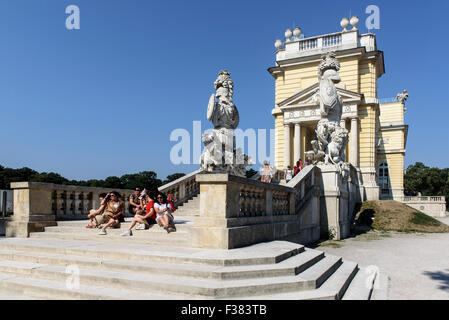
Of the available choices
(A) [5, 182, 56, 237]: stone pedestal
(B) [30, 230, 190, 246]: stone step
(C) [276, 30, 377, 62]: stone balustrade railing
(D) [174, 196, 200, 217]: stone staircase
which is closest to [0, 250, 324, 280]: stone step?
(B) [30, 230, 190, 246]: stone step

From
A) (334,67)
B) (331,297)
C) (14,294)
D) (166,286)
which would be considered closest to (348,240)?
(334,67)

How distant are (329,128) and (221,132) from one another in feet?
15.3

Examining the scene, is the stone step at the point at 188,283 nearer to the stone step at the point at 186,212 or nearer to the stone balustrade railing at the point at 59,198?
the stone balustrade railing at the point at 59,198

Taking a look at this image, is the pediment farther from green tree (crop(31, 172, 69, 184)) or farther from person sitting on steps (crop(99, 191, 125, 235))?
green tree (crop(31, 172, 69, 184))

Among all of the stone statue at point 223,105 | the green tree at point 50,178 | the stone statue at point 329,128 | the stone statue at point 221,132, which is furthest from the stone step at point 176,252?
the green tree at point 50,178

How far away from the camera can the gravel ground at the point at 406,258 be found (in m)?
6.10

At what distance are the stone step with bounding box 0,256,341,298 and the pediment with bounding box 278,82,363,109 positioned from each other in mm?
24069

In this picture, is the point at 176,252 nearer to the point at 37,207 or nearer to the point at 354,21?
the point at 37,207

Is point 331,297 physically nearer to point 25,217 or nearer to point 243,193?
point 243,193

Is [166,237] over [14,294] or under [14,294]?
over

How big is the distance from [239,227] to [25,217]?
5925 millimetres

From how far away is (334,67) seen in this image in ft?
48.9

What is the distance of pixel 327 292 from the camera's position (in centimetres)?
490

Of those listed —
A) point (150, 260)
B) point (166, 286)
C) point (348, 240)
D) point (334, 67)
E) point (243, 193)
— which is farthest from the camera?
point (334, 67)
